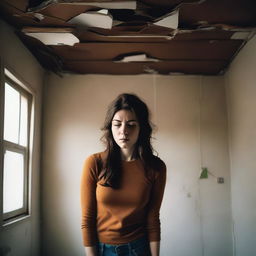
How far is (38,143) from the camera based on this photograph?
3.10 m

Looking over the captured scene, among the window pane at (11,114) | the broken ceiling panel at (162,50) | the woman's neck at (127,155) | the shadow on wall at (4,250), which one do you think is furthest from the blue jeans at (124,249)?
the broken ceiling panel at (162,50)

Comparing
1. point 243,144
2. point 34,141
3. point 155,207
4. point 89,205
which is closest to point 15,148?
point 34,141

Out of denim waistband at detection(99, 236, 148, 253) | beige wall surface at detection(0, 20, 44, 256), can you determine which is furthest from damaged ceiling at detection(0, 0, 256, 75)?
denim waistband at detection(99, 236, 148, 253)

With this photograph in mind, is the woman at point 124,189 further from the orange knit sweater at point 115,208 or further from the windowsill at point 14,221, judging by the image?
the windowsill at point 14,221

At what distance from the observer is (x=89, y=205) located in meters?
1.47

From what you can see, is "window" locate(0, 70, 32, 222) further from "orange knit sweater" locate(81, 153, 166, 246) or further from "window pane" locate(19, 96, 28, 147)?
"orange knit sweater" locate(81, 153, 166, 246)

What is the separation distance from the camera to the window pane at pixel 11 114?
2.41 m

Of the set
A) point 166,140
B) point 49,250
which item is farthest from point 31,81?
point 49,250

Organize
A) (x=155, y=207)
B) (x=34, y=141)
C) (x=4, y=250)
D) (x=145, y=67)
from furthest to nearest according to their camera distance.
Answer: (x=145, y=67)
(x=34, y=141)
(x=4, y=250)
(x=155, y=207)

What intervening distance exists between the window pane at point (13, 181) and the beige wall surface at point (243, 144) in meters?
2.02

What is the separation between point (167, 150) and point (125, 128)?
5.94 feet

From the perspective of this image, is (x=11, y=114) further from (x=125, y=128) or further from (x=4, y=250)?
(x=125, y=128)

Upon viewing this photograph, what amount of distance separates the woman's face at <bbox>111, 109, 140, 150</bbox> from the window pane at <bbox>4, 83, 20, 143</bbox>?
Answer: 4.08ft

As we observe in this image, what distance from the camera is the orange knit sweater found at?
57.2 inches
